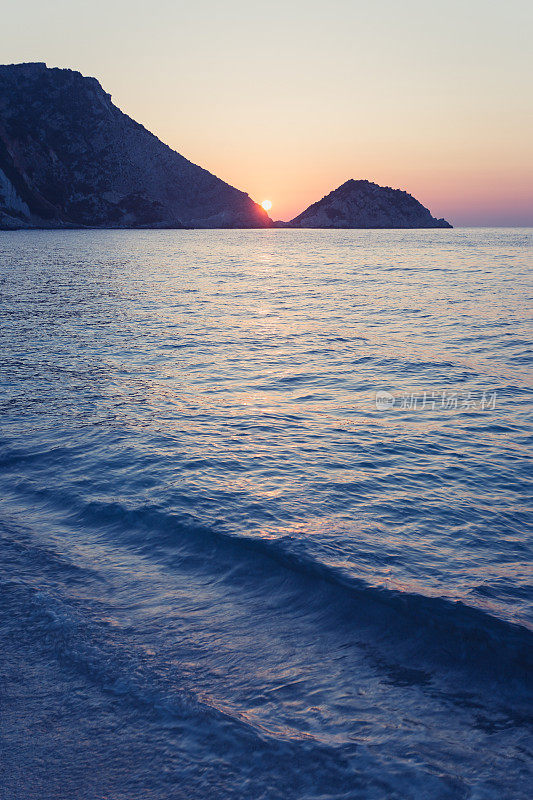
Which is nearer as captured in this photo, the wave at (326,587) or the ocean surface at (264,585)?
the ocean surface at (264,585)

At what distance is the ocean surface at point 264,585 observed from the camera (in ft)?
13.5

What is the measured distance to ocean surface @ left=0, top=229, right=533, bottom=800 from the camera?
161 inches

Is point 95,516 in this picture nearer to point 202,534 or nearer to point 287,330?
point 202,534

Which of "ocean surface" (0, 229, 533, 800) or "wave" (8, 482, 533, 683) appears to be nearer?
"ocean surface" (0, 229, 533, 800)

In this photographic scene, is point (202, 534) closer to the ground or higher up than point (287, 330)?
closer to the ground

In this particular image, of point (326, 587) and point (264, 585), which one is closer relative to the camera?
point (326, 587)

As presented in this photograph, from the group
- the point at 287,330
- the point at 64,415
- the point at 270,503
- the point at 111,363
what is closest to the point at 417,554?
the point at 270,503

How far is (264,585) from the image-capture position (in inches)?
260

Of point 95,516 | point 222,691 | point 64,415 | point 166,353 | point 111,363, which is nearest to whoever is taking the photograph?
point 222,691

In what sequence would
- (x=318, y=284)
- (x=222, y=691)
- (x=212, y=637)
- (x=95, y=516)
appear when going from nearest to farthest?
(x=222, y=691) → (x=212, y=637) → (x=95, y=516) → (x=318, y=284)

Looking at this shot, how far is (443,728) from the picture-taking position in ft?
14.5

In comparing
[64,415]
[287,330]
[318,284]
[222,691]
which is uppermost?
[318,284]

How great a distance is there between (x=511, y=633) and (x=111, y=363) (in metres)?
15.2

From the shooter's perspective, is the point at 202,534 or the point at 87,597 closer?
the point at 87,597
